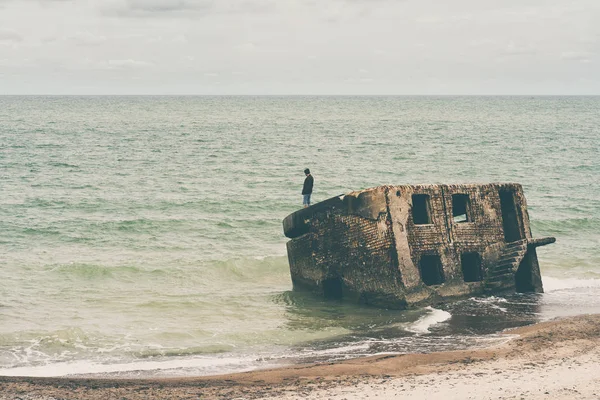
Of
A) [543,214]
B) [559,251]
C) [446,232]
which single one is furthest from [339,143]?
[446,232]

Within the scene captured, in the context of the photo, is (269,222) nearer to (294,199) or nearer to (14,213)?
(294,199)

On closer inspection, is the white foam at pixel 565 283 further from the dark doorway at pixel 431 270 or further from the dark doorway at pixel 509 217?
the dark doorway at pixel 431 270

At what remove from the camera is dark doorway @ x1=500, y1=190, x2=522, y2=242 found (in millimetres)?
16938

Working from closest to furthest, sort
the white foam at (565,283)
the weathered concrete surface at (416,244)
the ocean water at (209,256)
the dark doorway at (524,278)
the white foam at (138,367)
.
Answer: the white foam at (138,367) < the ocean water at (209,256) < the weathered concrete surface at (416,244) < the dark doorway at (524,278) < the white foam at (565,283)

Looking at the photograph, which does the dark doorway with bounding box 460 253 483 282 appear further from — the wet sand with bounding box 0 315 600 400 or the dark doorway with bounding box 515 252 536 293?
the wet sand with bounding box 0 315 600 400

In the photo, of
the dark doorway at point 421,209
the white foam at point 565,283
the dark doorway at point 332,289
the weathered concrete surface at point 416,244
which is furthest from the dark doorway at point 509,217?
the dark doorway at point 332,289

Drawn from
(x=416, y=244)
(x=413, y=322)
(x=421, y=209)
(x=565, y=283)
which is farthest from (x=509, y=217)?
(x=413, y=322)

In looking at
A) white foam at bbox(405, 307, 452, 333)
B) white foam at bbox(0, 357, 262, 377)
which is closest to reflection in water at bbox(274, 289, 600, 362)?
white foam at bbox(405, 307, 452, 333)

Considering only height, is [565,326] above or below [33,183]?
below

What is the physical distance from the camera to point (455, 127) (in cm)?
7681

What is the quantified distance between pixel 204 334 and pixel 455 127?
213 ft

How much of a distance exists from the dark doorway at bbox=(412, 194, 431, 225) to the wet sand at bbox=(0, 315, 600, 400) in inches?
155

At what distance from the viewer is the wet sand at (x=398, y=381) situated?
1038cm

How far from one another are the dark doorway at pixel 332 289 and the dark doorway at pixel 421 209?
223 cm
